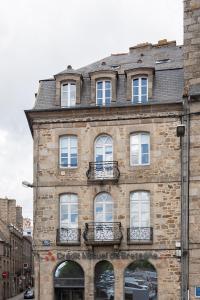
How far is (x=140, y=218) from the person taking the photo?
93.1 feet

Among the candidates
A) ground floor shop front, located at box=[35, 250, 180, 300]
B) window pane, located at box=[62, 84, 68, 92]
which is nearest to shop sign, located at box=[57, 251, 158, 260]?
ground floor shop front, located at box=[35, 250, 180, 300]

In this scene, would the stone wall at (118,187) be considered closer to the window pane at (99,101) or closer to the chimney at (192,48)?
the window pane at (99,101)

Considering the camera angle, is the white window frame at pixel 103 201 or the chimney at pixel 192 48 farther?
the white window frame at pixel 103 201

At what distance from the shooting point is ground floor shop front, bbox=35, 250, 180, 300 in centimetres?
2759

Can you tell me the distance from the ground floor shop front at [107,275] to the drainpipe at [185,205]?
1.14 ft

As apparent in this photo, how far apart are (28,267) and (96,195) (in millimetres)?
57416

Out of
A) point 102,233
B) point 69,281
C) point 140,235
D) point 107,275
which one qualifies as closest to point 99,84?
point 102,233

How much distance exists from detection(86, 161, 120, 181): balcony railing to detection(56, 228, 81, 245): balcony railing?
2.43 metres

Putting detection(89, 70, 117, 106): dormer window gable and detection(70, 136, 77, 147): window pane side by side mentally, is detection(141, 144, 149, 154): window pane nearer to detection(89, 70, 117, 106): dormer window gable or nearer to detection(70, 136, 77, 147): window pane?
detection(89, 70, 117, 106): dormer window gable

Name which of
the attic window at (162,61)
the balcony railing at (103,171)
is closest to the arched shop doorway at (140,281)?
the balcony railing at (103,171)

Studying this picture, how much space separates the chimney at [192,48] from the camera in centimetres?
2833

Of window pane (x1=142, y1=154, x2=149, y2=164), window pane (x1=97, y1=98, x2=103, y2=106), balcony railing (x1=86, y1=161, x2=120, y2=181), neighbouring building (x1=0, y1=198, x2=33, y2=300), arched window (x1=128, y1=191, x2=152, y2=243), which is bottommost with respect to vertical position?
neighbouring building (x1=0, y1=198, x2=33, y2=300)

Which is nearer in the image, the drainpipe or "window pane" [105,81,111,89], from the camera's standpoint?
the drainpipe

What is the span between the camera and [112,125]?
29.2m
